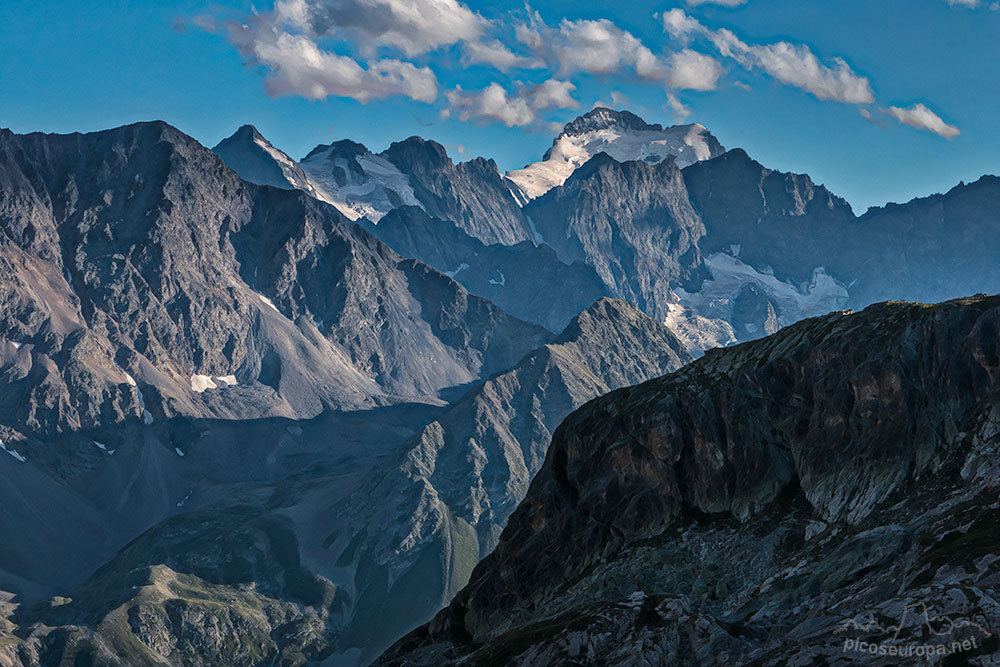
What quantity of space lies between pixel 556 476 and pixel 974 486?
6667cm

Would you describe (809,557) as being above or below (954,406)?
below

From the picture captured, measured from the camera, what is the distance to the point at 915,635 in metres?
75.0

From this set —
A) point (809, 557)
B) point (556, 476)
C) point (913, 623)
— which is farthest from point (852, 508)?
point (556, 476)

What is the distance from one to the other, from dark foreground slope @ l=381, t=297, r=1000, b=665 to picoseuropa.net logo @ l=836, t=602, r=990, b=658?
0.16 meters

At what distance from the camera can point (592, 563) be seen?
140 meters

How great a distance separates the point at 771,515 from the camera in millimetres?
122875

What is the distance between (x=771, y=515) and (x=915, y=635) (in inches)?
1886

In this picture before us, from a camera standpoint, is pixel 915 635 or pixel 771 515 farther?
pixel 771 515

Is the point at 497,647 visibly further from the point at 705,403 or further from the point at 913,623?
the point at 913,623

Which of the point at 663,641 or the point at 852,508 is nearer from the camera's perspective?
the point at 663,641

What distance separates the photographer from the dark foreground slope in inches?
3445

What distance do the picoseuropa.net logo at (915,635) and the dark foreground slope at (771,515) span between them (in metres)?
0.16

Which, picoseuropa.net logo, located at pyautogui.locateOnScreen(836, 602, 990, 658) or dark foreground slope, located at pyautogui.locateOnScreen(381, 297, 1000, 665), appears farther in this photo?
dark foreground slope, located at pyautogui.locateOnScreen(381, 297, 1000, 665)

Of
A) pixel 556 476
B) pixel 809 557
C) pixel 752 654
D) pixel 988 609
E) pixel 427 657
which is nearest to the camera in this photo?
pixel 988 609
